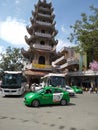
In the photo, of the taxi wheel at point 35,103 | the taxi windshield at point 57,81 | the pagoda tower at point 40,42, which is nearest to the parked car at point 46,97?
the taxi wheel at point 35,103

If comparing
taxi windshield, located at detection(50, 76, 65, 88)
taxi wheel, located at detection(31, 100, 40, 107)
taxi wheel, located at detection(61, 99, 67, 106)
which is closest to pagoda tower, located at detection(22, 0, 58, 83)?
taxi windshield, located at detection(50, 76, 65, 88)

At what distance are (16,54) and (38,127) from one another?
4729 centimetres

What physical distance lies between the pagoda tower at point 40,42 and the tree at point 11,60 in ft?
11.1

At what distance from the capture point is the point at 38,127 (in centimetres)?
867

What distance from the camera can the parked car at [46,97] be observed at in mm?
15383

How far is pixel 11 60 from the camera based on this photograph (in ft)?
182

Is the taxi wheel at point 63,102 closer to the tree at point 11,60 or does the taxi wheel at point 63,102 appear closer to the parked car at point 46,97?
the parked car at point 46,97

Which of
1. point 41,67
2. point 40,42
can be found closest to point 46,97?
point 41,67

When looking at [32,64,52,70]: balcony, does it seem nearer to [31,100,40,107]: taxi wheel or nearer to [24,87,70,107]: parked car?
[24,87,70,107]: parked car

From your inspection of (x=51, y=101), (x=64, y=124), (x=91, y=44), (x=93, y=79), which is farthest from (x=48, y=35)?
(x=64, y=124)

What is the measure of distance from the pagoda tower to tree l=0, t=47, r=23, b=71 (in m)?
3.37

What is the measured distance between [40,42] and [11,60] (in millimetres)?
10418

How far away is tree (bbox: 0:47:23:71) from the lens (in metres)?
54.8

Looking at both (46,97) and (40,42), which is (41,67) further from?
(46,97)
